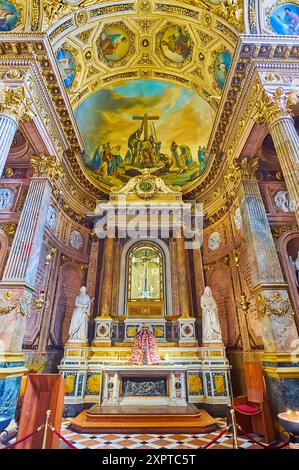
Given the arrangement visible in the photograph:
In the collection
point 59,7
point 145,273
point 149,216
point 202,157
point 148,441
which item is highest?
point 59,7

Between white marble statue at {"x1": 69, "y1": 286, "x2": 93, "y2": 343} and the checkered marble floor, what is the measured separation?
3.22m

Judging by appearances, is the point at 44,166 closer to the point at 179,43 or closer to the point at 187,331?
the point at 179,43

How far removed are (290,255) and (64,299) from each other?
810 cm

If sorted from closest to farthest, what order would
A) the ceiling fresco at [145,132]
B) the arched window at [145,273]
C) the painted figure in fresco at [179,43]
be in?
the painted figure in fresco at [179,43] → the arched window at [145,273] → the ceiling fresco at [145,132]

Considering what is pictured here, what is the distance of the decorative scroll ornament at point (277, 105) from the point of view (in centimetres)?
667

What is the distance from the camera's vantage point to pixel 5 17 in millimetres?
7719

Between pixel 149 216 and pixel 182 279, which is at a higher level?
pixel 149 216

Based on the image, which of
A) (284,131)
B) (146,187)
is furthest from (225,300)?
(284,131)

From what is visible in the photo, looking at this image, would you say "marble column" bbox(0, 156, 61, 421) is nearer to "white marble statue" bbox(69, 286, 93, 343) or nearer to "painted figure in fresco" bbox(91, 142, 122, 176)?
"white marble statue" bbox(69, 286, 93, 343)

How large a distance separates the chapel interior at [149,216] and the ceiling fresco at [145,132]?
7 cm

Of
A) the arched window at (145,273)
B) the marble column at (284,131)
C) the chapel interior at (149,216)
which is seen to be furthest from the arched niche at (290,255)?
the arched window at (145,273)

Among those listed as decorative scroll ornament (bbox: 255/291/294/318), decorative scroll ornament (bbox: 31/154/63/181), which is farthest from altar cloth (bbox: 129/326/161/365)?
decorative scroll ornament (bbox: 31/154/63/181)

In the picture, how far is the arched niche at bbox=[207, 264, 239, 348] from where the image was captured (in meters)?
9.80

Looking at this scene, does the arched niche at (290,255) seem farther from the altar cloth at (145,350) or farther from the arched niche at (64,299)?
the arched niche at (64,299)
